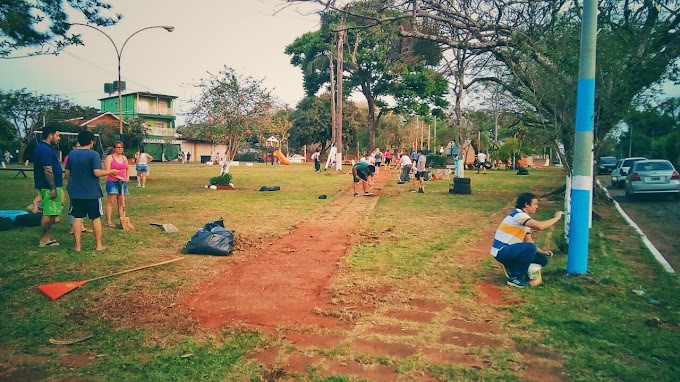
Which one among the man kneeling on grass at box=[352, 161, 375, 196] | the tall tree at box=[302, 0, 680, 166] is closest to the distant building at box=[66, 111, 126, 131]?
the man kneeling on grass at box=[352, 161, 375, 196]

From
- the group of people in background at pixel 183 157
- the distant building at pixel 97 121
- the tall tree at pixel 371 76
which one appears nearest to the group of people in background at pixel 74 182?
the tall tree at pixel 371 76

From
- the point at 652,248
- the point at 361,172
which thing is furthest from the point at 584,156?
the point at 361,172

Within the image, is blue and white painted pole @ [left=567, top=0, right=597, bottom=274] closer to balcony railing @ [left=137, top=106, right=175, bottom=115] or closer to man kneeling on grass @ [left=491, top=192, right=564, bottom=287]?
man kneeling on grass @ [left=491, top=192, right=564, bottom=287]

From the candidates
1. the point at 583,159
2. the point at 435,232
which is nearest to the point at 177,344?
the point at 583,159

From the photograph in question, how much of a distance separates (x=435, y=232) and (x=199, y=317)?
6196 millimetres

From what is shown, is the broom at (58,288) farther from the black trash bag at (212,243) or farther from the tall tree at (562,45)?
the tall tree at (562,45)

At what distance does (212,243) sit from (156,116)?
205 ft

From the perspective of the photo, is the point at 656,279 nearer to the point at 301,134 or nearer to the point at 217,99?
the point at 217,99

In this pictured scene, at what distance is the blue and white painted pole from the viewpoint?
20.7 feet

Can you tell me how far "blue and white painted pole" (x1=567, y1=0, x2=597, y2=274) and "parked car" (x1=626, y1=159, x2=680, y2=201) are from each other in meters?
12.8

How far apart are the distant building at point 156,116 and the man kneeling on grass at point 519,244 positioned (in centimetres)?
5825

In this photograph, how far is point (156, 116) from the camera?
64938 mm

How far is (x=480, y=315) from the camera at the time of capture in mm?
5074

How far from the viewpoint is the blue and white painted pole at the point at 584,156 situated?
6.32 meters
